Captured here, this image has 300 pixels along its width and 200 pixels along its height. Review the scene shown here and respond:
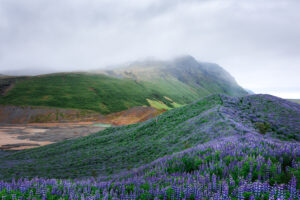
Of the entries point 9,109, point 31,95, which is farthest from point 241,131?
point 31,95

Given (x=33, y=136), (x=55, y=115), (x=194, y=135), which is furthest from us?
(x=55, y=115)

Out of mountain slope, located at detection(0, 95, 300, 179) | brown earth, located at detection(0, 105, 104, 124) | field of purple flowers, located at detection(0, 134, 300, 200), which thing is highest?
field of purple flowers, located at detection(0, 134, 300, 200)

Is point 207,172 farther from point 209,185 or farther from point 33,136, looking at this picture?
point 33,136

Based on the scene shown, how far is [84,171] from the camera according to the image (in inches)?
516

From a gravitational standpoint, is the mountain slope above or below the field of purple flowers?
below

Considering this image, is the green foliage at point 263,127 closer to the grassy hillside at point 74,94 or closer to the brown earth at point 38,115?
the brown earth at point 38,115

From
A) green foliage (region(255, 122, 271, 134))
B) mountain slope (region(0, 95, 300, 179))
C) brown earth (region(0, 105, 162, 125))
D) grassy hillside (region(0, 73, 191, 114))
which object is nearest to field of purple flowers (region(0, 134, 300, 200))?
mountain slope (region(0, 95, 300, 179))

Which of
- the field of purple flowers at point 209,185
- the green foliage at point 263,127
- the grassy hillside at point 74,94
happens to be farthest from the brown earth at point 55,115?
the field of purple flowers at point 209,185

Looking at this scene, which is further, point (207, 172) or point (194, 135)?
point (194, 135)

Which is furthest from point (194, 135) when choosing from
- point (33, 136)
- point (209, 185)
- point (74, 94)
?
point (74, 94)

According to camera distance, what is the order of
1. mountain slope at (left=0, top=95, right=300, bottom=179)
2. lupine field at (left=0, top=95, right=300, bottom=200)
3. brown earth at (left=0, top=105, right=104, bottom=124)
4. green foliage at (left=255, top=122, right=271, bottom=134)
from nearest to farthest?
lupine field at (left=0, top=95, right=300, bottom=200) → mountain slope at (left=0, top=95, right=300, bottom=179) → green foliage at (left=255, top=122, right=271, bottom=134) → brown earth at (left=0, top=105, right=104, bottom=124)

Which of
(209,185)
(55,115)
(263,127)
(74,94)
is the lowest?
(55,115)

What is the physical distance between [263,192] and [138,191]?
2.38 m

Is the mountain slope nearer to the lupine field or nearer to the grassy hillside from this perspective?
the lupine field
